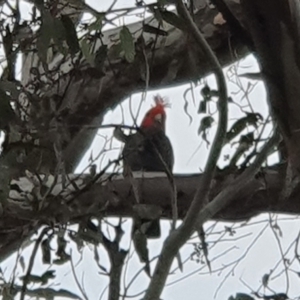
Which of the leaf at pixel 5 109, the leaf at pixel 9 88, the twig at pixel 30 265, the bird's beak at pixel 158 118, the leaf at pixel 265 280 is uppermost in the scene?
the bird's beak at pixel 158 118

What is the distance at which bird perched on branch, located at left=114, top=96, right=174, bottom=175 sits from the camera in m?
1.37

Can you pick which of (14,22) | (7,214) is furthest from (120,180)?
(14,22)

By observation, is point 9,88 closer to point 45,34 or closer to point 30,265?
point 45,34

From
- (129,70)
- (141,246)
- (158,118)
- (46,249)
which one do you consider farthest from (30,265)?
(158,118)

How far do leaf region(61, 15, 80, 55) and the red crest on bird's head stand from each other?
1.18 m

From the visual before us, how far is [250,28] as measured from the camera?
1323 millimetres

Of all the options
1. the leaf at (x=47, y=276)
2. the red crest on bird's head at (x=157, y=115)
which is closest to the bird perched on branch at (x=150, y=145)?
the red crest on bird's head at (x=157, y=115)

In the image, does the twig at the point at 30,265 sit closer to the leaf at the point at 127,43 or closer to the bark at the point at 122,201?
the bark at the point at 122,201

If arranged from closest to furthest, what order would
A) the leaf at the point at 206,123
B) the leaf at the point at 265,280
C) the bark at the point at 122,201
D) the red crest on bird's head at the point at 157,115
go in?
the bark at the point at 122,201 → the leaf at the point at 265,280 → the leaf at the point at 206,123 → the red crest on bird's head at the point at 157,115

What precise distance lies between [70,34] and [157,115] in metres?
1.45

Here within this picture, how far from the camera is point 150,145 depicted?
1688 mm

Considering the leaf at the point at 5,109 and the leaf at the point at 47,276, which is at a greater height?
the leaf at the point at 5,109

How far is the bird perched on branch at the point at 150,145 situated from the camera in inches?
53.9

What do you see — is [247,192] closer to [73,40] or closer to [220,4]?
[220,4]
